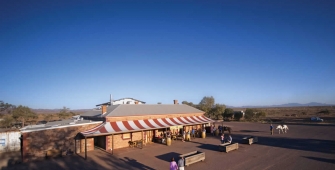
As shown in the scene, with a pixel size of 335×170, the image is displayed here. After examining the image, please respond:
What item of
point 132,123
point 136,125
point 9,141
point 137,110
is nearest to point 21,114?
point 9,141

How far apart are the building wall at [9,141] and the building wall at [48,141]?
7.84m

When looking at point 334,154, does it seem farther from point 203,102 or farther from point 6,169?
point 203,102

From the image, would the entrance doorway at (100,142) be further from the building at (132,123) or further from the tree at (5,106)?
the tree at (5,106)

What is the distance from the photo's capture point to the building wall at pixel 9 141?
2052 cm

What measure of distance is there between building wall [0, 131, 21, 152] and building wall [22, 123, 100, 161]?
25.7 ft

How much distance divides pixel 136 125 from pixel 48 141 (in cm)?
782

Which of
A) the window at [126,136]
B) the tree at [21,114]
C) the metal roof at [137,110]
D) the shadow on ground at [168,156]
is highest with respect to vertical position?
the metal roof at [137,110]

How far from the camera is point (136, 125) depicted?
20.4m

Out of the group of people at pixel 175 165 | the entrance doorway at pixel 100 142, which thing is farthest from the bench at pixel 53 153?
the group of people at pixel 175 165

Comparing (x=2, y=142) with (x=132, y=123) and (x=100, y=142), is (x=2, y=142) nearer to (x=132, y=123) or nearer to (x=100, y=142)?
(x=100, y=142)

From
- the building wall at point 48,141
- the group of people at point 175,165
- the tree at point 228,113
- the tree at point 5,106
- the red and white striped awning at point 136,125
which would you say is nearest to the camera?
the group of people at point 175,165

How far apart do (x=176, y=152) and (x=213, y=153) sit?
3.25 m

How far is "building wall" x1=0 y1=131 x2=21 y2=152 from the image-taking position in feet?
67.3

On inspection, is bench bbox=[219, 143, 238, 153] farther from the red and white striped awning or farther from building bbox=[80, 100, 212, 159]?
the red and white striped awning
